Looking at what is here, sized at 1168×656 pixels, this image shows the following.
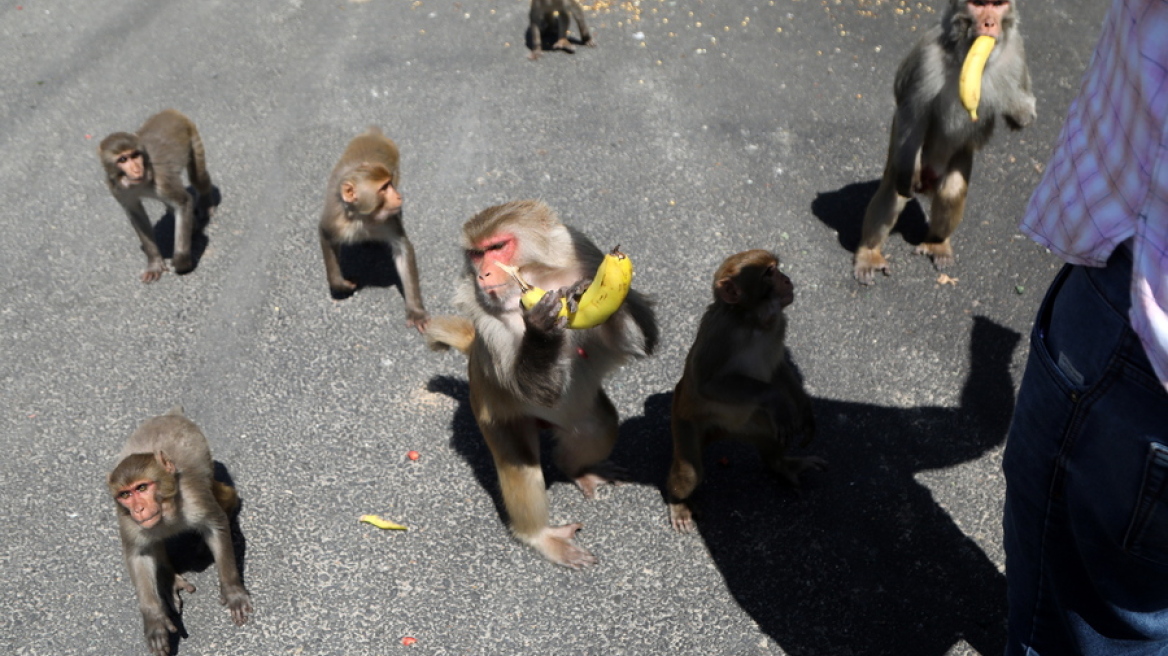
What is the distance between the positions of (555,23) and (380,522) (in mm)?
4690

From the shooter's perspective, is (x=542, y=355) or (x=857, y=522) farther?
(x=857, y=522)

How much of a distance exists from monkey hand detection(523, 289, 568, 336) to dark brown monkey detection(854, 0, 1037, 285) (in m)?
2.77

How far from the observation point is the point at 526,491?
3604 millimetres

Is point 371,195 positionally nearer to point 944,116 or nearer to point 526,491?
point 526,491

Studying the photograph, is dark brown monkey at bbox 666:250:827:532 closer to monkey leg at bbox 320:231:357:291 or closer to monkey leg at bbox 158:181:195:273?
monkey leg at bbox 320:231:357:291

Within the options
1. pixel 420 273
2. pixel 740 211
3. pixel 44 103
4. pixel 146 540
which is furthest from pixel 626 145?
pixel 44 103

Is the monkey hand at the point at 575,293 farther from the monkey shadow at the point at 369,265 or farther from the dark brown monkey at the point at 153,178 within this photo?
the dark brown monkey at the point at 153,178

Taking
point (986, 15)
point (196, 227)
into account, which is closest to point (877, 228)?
point (986, 15)

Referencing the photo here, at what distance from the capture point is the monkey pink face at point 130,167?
5270 millimetres

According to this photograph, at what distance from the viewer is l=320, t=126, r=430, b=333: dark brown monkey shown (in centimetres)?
488

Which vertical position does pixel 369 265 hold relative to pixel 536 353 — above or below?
below

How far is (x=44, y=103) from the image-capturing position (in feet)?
22.9

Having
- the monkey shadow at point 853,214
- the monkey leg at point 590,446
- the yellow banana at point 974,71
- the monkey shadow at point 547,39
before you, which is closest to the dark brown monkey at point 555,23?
the monkey shadow at point 547,39

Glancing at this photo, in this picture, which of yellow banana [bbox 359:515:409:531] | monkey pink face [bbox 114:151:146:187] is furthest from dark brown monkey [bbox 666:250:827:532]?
monkey pink face [bbox 114:151:146:187]
